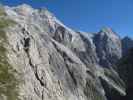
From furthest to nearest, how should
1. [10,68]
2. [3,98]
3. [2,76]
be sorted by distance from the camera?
[10,68], [2,76], [3,98]

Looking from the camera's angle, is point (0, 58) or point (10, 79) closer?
point (10, 79)

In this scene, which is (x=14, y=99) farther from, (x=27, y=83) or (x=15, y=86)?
(x=27, y=83)

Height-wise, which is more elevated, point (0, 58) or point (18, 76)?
point (0, 58)

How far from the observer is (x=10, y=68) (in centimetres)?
19638

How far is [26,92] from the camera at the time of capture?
185 meters

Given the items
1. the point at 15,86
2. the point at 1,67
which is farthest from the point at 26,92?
the point at 1,67

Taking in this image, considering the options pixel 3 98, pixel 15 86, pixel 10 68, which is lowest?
pixel 3 98

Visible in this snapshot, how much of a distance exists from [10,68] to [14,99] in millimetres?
38735

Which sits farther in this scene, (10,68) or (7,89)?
(10,68)

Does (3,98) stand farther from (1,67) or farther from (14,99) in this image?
(1,67)

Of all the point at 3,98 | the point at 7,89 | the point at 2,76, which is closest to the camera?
the point at 3,98

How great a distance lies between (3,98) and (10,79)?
101 ft

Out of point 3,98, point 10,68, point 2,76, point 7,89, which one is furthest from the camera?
point 10,68

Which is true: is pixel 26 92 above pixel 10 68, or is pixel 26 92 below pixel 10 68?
below
